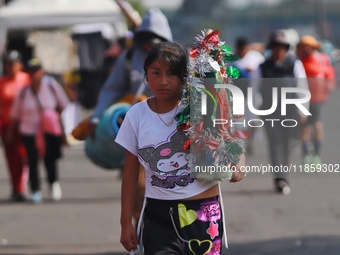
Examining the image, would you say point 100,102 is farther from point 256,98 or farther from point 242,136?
point 242,136

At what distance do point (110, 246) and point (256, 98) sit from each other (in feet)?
11.2

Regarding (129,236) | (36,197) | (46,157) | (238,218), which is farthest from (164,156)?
(46,157)

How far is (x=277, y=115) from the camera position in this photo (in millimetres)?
5215

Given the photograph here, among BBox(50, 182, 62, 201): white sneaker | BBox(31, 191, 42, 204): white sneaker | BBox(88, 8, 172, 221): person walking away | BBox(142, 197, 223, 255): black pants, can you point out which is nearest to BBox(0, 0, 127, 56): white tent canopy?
BBox(50, 182, 62, 201): white sneaker

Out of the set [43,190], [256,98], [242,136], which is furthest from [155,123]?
[43,190]

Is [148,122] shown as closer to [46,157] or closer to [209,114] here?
[209,114]

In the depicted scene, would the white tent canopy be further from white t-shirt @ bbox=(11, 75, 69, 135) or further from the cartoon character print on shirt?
the cartoon character print on shirt

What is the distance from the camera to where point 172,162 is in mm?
4836

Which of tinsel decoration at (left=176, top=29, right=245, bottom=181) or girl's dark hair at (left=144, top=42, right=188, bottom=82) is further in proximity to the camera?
girl's dark hair at (left=144, top=42, right=188, bottom=82)

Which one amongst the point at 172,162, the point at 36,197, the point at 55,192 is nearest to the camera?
the point at 172,162

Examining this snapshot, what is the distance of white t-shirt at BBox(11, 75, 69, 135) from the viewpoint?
39.2 feet

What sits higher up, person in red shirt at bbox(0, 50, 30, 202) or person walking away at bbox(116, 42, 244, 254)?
person walking away at bbox(116, 42, 244, 254)

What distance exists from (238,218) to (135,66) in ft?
11.4

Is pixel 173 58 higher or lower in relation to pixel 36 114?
higher
